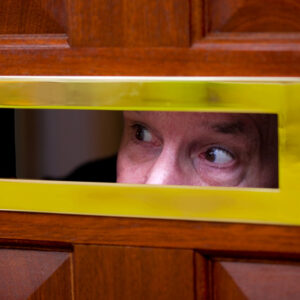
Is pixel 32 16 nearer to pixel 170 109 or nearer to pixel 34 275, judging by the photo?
pixel 170 109

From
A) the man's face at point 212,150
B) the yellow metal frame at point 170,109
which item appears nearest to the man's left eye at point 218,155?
the man's face at point 212,150

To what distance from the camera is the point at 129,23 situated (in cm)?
68

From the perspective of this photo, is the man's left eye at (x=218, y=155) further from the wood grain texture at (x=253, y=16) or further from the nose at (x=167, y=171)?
the wood grain texture at (x=253, y=16)

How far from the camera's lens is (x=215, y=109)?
65cm

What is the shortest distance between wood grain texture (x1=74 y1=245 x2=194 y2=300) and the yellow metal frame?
0.04m

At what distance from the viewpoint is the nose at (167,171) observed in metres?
0.73

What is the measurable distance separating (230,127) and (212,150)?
1.7 inches

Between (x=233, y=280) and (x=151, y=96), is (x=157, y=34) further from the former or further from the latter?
(x=233, y=280)

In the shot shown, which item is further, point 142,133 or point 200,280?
point 142,133

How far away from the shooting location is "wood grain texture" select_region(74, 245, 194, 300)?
2.27ft

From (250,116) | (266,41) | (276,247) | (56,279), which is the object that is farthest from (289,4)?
(56,279)

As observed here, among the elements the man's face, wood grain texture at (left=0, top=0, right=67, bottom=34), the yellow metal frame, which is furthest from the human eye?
wood grain texture at (left=0, top=0, right=67, bottom=34)

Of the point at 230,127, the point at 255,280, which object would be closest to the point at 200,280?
the point at 255,280

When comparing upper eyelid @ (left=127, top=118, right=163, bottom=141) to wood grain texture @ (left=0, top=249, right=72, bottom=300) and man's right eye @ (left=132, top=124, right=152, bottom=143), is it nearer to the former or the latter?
man's right eye @ (left=132, top=124, right=152, bottom=143)
